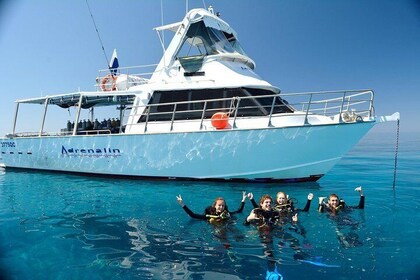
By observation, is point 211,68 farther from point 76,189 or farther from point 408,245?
point 408,245

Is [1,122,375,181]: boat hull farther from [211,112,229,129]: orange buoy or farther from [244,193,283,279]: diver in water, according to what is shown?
[244,193,283,279]: diver in water

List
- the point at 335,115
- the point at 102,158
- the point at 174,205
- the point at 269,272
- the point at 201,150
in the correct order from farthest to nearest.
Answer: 1. the point at 102,158
2. the point at 201,150
3. the point at 335,115
4. the point at 174,205
5. the point at 269,272

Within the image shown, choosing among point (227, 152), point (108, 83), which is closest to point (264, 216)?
point (227, 152)

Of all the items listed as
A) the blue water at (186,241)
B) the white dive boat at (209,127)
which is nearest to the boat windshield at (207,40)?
the white dive boat at (209,127)

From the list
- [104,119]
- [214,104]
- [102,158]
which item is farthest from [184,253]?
[104,119]

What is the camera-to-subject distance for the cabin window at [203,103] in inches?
368

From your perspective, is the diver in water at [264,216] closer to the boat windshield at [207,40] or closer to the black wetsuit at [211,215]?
the black wetsuit at [211,215]

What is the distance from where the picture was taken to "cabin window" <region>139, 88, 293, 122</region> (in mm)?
9344

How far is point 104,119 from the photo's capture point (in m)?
13.1

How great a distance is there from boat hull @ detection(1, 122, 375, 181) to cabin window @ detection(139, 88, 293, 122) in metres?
0.94

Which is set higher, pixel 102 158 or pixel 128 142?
pixel 128 142

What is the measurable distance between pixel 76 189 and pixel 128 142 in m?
2.41

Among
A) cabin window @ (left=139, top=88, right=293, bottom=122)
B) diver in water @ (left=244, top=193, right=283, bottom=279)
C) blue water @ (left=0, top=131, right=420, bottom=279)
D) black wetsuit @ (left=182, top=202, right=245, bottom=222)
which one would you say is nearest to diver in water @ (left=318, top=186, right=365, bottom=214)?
blue water @ (left=0, top=131, right=420, bottom=279)

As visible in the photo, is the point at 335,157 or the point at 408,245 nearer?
the point at 408,245
